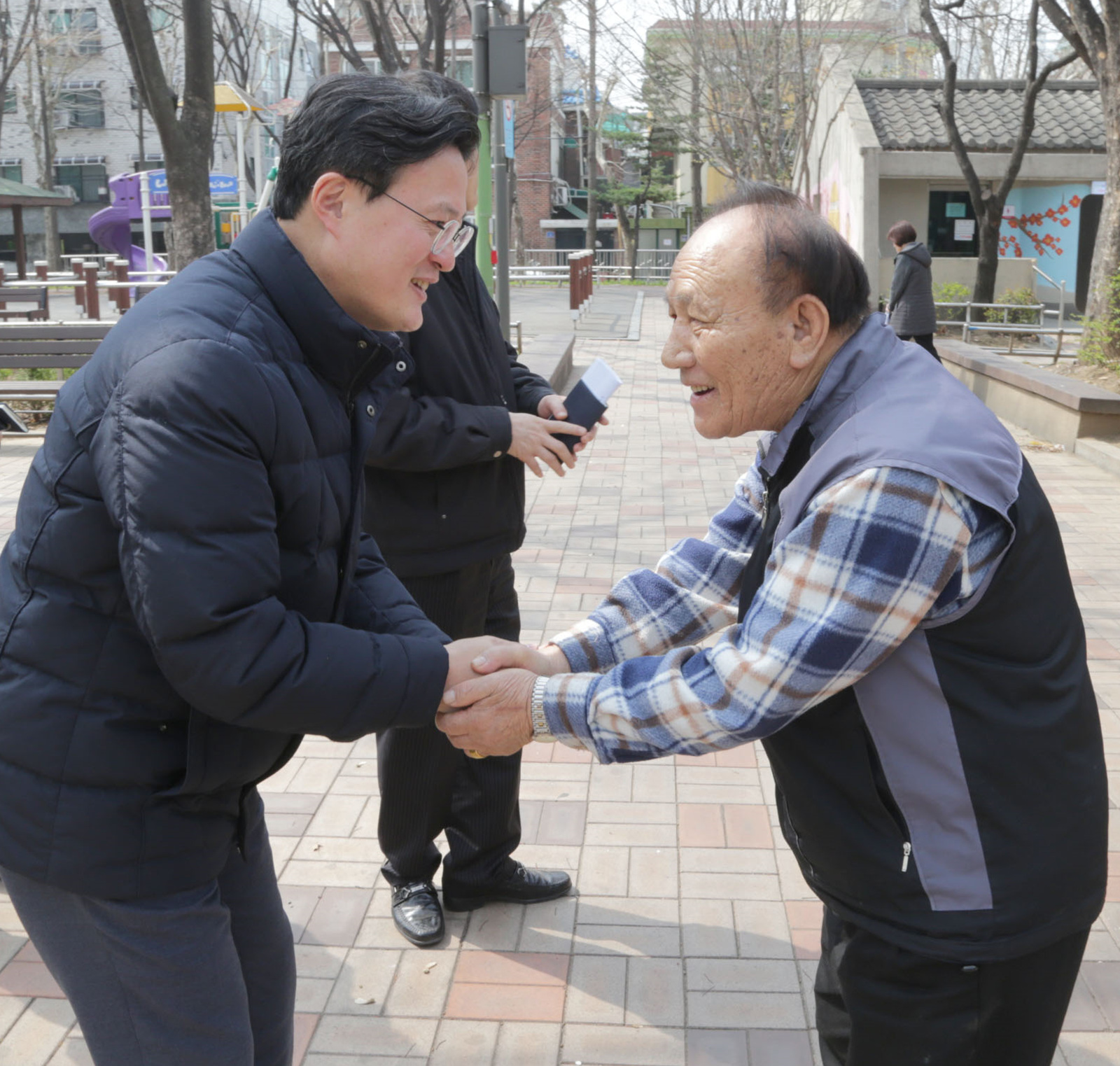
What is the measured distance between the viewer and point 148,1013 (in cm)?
182

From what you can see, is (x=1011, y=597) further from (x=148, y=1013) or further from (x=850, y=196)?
(x=850, y=196)

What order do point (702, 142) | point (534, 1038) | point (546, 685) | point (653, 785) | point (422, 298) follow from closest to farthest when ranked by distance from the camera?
1. point (422, 298)
2. point (546, 685)
3. point (534, 1038)
4. point (653, 785)
5. point (702, 142)

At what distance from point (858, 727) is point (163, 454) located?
1.04 m

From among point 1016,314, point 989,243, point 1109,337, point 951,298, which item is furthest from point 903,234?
point 951,298

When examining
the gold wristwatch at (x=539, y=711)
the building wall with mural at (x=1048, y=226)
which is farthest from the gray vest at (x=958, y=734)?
the building wall with mural at (x=1048, y=226)

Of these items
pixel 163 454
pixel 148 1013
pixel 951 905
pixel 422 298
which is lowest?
pixel 148 1013

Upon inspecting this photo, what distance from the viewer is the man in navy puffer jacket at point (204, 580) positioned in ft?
5.25

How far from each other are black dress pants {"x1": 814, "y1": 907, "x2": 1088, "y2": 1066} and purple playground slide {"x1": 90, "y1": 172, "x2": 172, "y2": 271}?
3367 cm

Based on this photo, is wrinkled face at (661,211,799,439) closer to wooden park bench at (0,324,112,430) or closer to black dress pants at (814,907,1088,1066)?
black dress pants at (814,907,1088,1066)

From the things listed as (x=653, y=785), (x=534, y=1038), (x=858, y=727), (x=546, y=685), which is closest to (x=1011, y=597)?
(x=858, y=727)

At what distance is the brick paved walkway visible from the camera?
9.42 ft

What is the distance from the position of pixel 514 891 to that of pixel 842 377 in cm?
210

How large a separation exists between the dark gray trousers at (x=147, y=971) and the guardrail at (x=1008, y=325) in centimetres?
1334

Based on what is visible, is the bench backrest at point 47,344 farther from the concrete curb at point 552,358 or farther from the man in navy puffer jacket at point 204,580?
the man in navy puffer jacket at point 204,580
